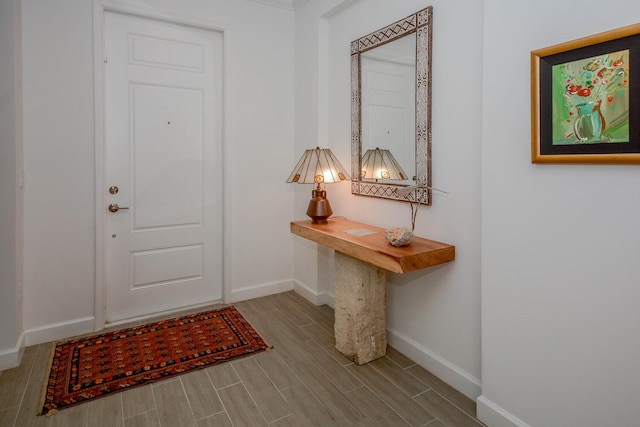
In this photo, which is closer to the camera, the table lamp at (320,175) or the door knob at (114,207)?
the table lamp at (320,175)

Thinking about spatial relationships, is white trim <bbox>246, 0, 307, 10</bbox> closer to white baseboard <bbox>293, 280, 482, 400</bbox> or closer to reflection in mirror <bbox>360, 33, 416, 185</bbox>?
reflection in mirror <bbox>360, 33, 416, 185</bbox>

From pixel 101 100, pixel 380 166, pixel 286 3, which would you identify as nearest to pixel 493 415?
pixel 380 166

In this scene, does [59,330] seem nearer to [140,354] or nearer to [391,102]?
[140,354]

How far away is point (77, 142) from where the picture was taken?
2705mm

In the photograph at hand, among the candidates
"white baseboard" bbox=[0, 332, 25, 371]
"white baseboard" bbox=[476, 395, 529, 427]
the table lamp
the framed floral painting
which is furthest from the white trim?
"white baseboard" bbox=[476, 395, 529, 427]

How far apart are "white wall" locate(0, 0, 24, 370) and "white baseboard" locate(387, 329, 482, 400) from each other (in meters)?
2.43

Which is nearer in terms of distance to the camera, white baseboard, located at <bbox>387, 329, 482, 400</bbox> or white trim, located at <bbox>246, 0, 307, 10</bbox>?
white baseboard, located at <bbox>387, 329, 482, 400</bbox>

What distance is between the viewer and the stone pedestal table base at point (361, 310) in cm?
237

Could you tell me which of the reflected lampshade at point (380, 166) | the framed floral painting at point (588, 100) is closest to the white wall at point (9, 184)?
the reflected lampshade at point (380, 166)

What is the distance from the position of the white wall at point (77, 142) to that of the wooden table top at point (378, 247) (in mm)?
1067

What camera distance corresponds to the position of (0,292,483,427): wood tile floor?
6.20 ft

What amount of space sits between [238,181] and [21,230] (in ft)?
5.18

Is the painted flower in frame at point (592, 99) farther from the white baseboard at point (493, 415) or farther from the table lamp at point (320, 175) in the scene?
the table lamp at point (320, 175)

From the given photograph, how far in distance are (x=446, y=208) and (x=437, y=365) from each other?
37.0 inches
